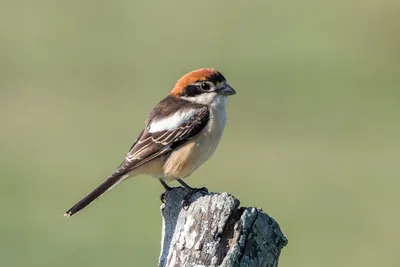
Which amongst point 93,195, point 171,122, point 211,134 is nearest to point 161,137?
point 171,122

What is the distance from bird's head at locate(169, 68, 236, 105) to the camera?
7273mm

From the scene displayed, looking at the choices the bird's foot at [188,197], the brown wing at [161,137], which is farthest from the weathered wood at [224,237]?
the brown wing at [161,137]

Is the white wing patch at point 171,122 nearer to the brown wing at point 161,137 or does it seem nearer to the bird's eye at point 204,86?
the brown wing at point 161,137

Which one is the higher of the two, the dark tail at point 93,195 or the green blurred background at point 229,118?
the green blurred background at point 229,118

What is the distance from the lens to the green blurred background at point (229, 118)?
1473cm

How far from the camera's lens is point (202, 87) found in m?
7.30

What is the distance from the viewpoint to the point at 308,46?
2722 cm

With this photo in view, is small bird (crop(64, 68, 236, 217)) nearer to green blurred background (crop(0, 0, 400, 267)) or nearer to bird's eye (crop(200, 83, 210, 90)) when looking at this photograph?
bird's eye (crop(200, 83, 210, 90))

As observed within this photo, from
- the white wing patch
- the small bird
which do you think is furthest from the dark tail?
the white wing patch

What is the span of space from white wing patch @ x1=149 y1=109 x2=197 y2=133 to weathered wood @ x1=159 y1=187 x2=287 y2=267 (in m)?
2.30

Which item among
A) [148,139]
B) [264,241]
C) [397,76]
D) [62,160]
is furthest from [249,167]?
[264,241]

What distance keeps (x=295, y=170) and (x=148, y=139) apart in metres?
11.7

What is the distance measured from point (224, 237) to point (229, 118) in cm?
1700

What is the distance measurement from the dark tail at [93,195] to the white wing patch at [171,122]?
436mm
